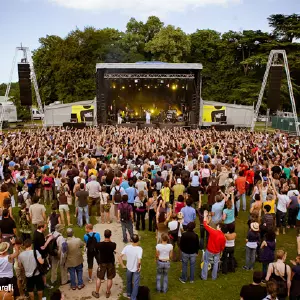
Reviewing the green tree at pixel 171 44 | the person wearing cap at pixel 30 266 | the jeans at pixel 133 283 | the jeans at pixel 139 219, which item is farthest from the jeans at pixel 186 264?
the green tree at pixel 171 44

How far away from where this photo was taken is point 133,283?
566 cm

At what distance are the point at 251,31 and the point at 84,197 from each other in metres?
38.0

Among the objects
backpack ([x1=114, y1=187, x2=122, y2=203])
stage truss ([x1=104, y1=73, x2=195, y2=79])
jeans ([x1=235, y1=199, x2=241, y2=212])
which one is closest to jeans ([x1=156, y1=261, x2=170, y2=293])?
backpack ([x1=114, y1=187, x2=122, y2=203])

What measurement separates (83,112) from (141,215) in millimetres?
21492

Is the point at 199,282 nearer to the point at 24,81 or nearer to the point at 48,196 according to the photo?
the point at 48,196

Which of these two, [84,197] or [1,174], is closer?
[84,197]

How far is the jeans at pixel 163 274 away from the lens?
5.75m

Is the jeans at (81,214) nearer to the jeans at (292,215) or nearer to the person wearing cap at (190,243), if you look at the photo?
the person wearing cap at (190,243)

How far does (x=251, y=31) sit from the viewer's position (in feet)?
132

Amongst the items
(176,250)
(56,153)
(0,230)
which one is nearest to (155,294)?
(176,250)

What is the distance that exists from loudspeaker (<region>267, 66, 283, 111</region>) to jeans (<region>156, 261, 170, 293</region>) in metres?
19.4

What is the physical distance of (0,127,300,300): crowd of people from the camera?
5411 millimetres

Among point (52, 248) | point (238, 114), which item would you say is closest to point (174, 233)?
point (52, 248)

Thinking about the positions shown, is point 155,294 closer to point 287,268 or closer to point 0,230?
point 287,268
